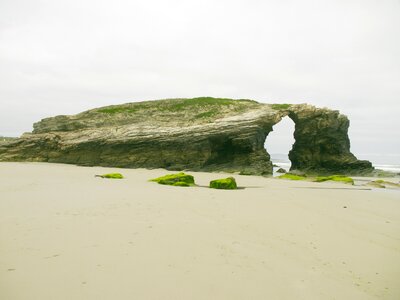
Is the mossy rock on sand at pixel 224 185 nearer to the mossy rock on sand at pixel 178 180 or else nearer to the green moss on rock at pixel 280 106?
the mossy rock on sand at pixel 178 180

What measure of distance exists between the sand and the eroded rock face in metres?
21.9

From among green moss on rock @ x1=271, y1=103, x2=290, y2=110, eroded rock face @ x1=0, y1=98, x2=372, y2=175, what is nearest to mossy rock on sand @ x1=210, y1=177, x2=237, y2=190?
eroded rock face @ x1=0, y1=98, x2=372, y2=175

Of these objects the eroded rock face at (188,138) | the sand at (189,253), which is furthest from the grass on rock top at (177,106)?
the sand at (189,253)

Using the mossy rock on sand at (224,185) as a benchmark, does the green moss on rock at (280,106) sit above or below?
above

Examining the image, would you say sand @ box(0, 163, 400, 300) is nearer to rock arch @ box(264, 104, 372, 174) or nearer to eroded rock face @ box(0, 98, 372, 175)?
eroded rock face @ box(0, 98, 372, 175)

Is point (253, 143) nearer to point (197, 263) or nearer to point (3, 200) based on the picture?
point (3, 200)

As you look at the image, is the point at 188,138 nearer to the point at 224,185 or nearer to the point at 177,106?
the point at 177,106

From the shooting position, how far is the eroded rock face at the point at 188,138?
32156mm

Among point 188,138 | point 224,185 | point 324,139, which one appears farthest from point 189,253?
point 324,139

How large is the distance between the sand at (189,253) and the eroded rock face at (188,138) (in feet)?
71.9

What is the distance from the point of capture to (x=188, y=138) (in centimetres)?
3219

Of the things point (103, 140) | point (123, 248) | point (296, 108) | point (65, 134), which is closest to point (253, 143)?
point (296, 108)

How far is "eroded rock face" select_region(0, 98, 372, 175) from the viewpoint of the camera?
3216 centimetres

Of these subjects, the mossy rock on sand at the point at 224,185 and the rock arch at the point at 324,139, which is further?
the rock arch at the point at 324,139
